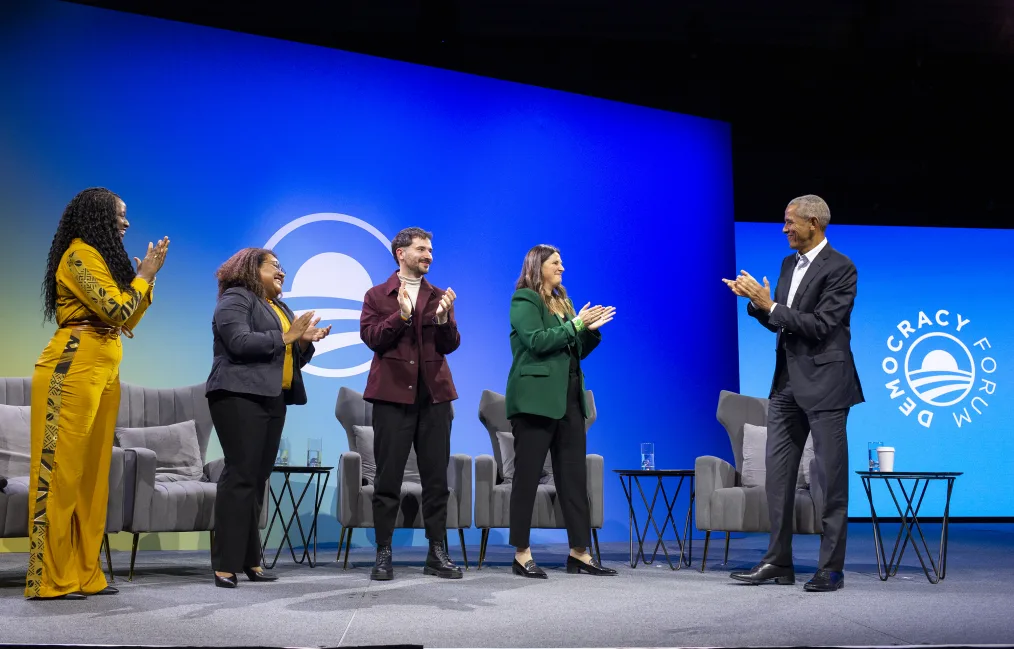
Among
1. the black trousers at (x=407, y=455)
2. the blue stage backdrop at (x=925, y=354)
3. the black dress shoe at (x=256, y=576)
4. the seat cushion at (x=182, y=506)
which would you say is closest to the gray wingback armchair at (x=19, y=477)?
the seat cushion at (x=182, y=506)

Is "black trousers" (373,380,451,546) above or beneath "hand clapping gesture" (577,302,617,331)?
beneath

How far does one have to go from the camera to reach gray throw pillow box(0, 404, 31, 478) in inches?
171

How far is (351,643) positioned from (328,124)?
463cm

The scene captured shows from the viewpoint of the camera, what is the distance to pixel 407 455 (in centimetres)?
401

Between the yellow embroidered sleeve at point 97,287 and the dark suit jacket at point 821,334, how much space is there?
99.6 inches

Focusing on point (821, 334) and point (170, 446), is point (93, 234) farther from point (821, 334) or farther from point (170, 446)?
point (821, 334)

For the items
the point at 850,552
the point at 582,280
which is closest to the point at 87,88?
the point at 582,280

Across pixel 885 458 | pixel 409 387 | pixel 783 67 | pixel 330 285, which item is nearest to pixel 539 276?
pixel 409 387

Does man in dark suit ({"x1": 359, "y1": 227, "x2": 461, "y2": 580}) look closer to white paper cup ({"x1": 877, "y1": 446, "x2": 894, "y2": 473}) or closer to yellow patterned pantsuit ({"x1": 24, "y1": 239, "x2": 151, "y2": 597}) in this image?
yellow patterned pantsuit ({"x1": 24, "y1": 239, "x2": 151, "y2": 597})

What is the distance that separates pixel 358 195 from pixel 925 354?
5.84 meters

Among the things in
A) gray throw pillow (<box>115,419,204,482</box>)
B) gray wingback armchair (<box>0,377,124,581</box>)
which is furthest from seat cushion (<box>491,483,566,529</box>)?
gray wingback armchair (<box>0,377,124,581</box>)

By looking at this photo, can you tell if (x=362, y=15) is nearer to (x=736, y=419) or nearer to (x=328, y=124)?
(x=328, y=124)

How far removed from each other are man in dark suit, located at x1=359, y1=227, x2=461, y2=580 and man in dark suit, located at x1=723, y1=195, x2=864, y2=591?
133cm

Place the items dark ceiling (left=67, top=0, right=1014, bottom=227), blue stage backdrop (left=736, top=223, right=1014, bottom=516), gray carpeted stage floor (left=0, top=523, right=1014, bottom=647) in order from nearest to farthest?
1. gray carpeted stage floor (left=0, top=523, right=1014, bottom=647)
2. dark ceiling (left=67, top=0, right=1014, bottom=227)
3. blue stage backdrop (left=736, top=223, right=1014, bottom=516)
